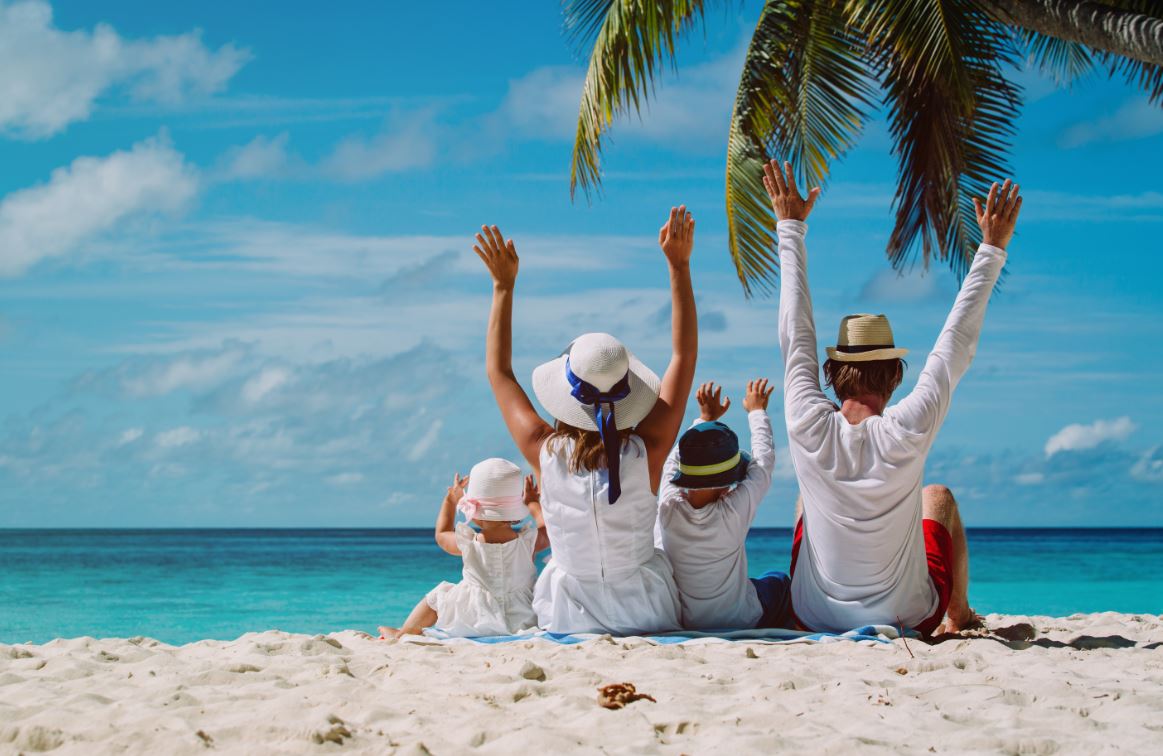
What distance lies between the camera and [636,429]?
4.60 m

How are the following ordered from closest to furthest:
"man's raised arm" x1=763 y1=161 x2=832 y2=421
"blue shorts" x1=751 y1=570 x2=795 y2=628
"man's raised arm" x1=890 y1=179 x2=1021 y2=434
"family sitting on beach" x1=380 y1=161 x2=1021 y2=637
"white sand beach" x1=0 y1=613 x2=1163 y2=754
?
"white sand beach" x1=0 y1=613 x2=1163 y2=754 → "man's raised arm" x1=890 y1=179 x2=1021 y2=434 → "family sitting on beach" x1=380 y1=161 x2=1021 y2=637 → "man's raised arm" x1=763 y1=161 x2=832 y2=421 → "blue shorts" x1=751 y1=570 x2=795 y2=628

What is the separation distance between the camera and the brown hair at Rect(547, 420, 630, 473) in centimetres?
439

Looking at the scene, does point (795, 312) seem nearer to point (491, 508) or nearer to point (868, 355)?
point (868, 355)

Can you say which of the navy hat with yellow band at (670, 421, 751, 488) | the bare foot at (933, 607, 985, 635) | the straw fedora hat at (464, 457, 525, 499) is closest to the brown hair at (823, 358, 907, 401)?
the navy hat with yellow band at (670, 421, 751, 488)

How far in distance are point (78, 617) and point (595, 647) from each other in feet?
42.9

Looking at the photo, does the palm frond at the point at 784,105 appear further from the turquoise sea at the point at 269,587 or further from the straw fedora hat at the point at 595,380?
the turquoise sea at the point at 269,587

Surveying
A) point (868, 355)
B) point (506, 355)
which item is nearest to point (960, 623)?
point (868, 355)

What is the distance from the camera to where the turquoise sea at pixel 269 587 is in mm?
14320

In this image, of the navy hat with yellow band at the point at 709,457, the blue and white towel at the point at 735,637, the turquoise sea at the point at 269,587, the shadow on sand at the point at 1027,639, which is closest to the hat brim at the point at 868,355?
the navy hat with yellow band at the point at 709,457

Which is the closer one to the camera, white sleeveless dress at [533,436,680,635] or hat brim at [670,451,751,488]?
white sleeveless dress at [533,436,680,635]

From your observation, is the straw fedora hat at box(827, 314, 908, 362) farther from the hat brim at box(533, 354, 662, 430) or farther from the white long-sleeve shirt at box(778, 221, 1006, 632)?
the hat brim at box(533, 354, 662, 430)

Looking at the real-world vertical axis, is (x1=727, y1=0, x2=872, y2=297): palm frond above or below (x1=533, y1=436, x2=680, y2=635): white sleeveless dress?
above

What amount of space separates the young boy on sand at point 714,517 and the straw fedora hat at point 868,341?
0.62 metres

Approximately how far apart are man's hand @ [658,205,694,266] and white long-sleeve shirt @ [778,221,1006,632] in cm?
43
